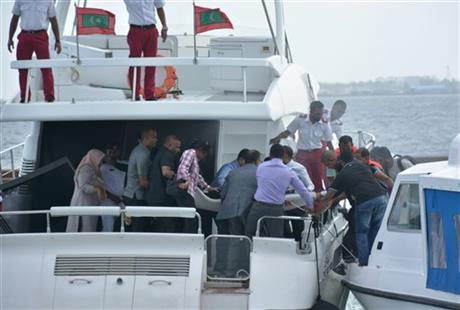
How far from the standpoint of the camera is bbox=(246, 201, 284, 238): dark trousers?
373 inches

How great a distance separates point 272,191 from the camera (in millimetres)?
9570

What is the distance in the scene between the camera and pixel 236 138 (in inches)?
431

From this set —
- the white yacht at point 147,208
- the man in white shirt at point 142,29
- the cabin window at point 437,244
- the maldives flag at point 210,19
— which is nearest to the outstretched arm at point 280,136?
the white yacht at point 147,208

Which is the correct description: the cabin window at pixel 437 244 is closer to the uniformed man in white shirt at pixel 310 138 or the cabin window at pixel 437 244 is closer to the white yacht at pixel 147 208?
the white yacht at pixel 147 208

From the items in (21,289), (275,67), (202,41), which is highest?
(202,41)

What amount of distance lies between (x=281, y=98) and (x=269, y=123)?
303 millimetres

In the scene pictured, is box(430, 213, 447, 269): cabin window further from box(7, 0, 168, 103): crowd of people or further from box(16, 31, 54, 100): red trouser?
box(16, 31, 54, 100): red trouser

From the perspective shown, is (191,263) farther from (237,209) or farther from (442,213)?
(442,213)

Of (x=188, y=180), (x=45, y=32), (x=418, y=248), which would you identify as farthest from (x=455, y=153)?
(x=45, y=32)

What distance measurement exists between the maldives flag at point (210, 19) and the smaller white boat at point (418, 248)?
9.37 ft

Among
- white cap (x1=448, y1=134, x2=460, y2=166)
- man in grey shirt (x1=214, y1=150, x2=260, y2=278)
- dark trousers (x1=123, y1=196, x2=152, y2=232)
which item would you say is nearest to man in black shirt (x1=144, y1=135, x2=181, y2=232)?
dark trousers (x1=123, y1=196, x2=152, y2=232)

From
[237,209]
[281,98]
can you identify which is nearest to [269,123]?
[281,98]

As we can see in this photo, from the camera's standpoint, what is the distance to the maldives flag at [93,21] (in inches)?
473

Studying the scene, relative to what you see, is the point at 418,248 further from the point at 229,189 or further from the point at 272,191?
the point at 229,189
